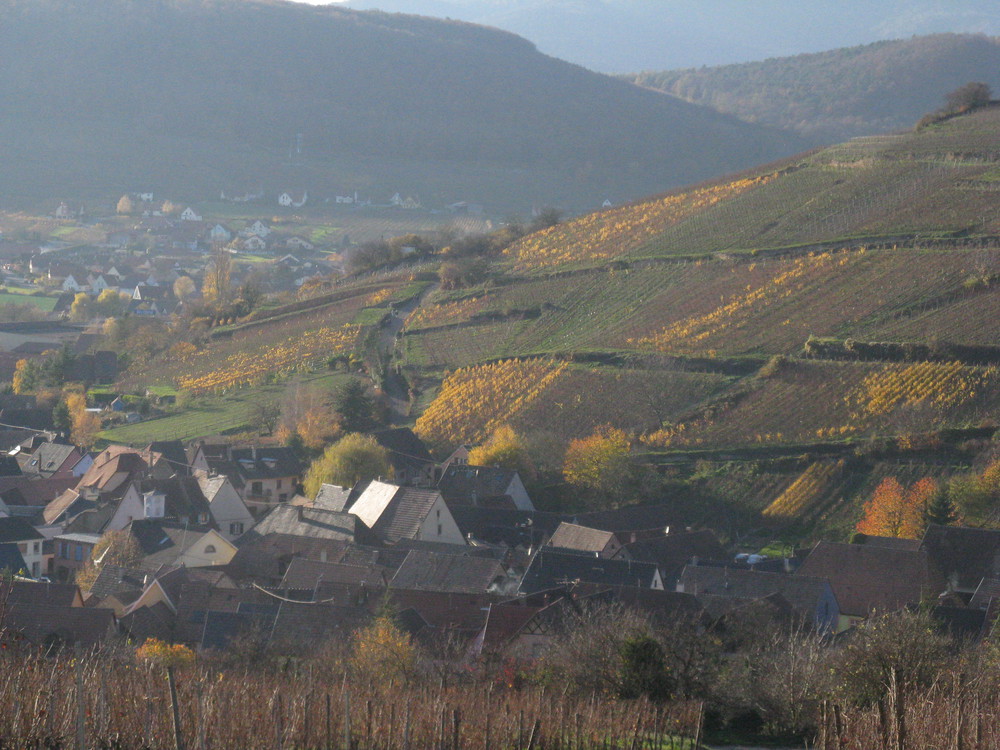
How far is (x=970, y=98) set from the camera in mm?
73688

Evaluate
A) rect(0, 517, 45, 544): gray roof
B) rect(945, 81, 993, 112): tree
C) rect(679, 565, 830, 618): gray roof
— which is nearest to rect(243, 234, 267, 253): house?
rect(945, 81, 993, 112): tree

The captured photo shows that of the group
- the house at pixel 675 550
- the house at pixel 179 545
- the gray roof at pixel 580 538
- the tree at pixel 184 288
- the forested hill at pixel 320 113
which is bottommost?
the tree at pixel 184 288

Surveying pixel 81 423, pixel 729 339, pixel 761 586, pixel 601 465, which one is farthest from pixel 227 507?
pixel 729 339

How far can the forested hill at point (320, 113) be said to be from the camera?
13788 cm

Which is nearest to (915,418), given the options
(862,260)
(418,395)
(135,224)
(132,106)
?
(862,260)

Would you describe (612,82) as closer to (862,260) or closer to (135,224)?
(135,224)

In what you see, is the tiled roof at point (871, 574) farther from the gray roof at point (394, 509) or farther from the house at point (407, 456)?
the house at point (407, 456)

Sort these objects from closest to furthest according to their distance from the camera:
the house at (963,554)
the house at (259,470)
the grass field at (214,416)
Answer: the house at (963,554) < the house at (259,470) < the grass field at (214,416)

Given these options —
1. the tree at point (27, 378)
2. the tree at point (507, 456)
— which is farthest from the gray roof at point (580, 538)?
the tree at point (27, 378)

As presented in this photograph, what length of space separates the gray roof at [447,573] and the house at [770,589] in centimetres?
410

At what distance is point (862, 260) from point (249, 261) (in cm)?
6446

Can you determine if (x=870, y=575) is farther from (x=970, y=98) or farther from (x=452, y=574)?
(x=970, y=98)

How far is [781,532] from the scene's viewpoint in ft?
110

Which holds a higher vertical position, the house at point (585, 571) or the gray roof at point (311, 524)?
the house at point (585, 571)
